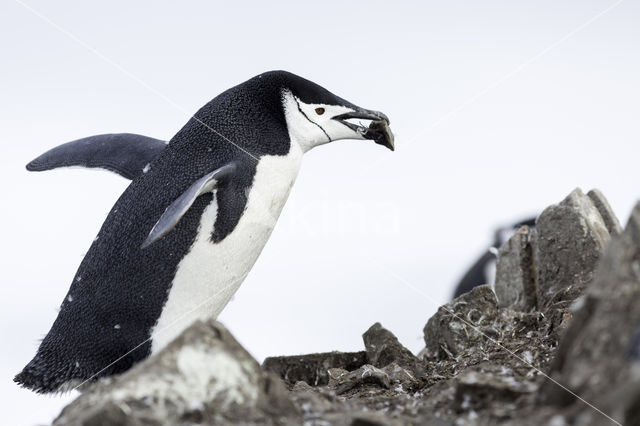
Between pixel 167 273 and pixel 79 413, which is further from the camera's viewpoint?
pixel 167 273

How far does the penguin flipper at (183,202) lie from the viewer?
3084 millimetres

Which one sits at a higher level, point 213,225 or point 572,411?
point 213,225

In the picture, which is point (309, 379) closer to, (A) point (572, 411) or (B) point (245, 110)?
(B) point (245, 110)

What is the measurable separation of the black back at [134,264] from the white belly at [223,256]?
3 cm

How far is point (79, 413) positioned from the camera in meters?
1.82

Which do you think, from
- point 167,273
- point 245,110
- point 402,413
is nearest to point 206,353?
point 402,413

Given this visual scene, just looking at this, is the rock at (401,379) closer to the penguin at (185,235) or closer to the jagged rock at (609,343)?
the penguin at (185,235)

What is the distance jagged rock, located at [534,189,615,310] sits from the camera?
186 inches

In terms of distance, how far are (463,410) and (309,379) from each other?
2316mm

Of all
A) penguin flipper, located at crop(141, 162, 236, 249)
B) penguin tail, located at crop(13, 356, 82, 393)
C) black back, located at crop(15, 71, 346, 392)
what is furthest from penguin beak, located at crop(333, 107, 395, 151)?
penguin tail, located at crop(13, 356, 82, 393)

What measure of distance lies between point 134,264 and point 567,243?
9.11 ft

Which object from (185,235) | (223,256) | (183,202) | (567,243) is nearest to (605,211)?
(567,243)

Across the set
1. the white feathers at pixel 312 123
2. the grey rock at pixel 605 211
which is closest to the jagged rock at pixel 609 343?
the white feathers at pixel 312 123

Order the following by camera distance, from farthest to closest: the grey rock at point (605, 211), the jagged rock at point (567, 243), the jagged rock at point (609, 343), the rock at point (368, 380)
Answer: the grey rock at point (605, 211) < the jagged rock at point (567, 243) < the rock at point (368, 380) < the jagged rock at point (609, 343)
